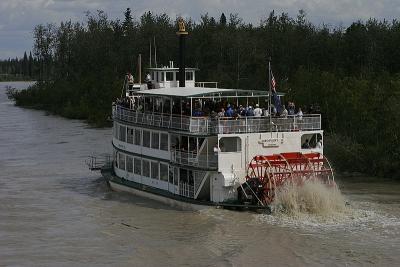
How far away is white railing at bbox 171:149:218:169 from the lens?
30.1m

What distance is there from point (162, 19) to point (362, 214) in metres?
77.6

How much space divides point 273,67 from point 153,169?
153 feet

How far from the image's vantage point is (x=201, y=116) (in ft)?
103

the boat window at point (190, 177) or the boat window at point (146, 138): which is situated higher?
the boat window at point (146, 138)

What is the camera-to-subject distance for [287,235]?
2670 centimetres

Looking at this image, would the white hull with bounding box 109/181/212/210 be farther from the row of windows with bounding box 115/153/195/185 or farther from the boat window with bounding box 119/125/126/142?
the boat window with bounding box 119/125/126/142

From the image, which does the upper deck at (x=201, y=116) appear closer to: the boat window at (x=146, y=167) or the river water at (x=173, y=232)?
the boat window at (x=146, y=167)

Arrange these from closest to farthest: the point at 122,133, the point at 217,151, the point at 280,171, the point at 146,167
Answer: the point at 217,151 → the point at 280,171 → the point at 146,167 → the point at 122,133

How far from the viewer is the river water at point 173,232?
2456 cm

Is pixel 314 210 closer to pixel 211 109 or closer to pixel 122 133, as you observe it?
pixel 211 109

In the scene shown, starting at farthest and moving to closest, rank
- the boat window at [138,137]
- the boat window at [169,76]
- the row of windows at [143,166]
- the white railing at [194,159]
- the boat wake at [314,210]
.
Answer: the boat window at [169,76] → the boat window at [138,137] → the row of windows at [143,166] → the white railing at [194,159] → the boat wake at [314,210]

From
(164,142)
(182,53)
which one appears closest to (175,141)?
(164,142)

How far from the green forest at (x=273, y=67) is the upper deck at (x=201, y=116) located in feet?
40.4

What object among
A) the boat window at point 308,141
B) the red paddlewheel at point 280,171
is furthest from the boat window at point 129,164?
the boat window at point 308,141
